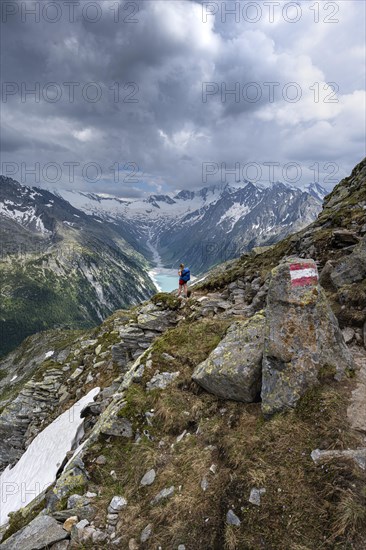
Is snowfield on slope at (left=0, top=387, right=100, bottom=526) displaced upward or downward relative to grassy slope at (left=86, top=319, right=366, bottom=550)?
downward

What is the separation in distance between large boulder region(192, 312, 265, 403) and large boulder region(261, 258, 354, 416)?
2.74ft

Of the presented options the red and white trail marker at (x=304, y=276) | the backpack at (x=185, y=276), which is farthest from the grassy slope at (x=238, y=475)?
the backpack at (x=185, y=276)

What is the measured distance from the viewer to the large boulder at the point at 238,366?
10484mm

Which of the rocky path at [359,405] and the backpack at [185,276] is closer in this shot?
the rocky path at [359,405]

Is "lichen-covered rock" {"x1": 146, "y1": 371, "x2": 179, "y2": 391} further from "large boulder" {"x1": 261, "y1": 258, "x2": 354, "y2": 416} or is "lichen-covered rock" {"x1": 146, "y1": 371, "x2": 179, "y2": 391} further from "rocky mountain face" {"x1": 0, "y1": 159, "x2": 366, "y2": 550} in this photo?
"large boulder" {"x1": 261, "y1": 258, "x2": 354, "y2": 416}

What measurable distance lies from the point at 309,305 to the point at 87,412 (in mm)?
14626

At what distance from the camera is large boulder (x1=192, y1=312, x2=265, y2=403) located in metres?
10.5

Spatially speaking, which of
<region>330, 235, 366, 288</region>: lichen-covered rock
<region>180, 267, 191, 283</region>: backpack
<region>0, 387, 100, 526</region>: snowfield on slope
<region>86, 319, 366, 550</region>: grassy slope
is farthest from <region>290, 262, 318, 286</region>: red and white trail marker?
<region>180, 267, 191, 283</region>: backpack

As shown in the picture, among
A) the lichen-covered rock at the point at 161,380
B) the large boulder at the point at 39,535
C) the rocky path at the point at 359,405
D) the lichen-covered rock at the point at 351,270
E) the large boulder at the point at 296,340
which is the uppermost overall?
the lichen-covered rock at the point at 351,270

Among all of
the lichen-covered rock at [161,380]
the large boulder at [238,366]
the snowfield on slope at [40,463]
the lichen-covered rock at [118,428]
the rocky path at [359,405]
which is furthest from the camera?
the snowfield on slope at [40,463]

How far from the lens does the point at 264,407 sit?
920 cm

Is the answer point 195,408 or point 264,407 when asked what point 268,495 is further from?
point 195,408

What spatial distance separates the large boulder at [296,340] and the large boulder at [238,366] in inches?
32.9

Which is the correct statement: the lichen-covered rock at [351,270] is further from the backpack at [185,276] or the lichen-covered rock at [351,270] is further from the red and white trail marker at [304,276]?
the backpack at [185,276]
